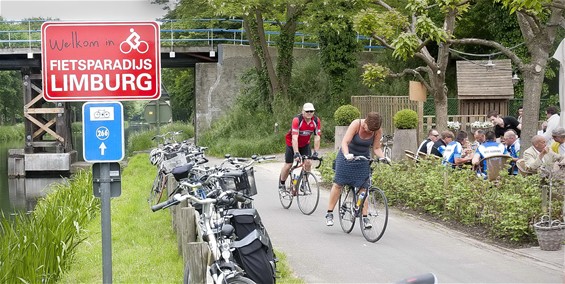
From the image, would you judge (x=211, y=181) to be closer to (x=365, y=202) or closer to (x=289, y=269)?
(x=289, y=269)

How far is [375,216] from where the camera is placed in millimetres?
11234

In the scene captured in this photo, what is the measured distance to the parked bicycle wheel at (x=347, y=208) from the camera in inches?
451

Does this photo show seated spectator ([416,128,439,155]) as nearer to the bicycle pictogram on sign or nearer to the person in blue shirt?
the person in blue shirt

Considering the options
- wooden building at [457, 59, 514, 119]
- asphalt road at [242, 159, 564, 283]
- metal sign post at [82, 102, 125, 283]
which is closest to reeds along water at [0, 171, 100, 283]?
asphalt road at [242, 159, 564, 283]

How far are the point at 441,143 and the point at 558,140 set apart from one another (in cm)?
404

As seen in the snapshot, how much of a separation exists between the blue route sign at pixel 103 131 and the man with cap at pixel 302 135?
741cm

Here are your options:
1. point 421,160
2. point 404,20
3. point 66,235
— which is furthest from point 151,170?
point 66,235

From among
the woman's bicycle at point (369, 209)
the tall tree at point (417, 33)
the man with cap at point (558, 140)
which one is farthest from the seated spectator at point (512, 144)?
the woman's bicycle at point (369, 209)

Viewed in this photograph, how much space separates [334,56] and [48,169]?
47.9 ft

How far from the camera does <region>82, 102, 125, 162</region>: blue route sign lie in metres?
6.08

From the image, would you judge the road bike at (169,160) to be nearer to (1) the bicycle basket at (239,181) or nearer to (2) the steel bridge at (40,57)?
(1) the bicycle basket at (239,181)

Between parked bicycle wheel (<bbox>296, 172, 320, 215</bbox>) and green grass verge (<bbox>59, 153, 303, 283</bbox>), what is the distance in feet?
Answer: 6.98

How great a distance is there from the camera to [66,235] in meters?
11.8

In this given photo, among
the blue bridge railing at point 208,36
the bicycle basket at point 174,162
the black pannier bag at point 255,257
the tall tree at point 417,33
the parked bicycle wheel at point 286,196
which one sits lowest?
the parked bicycle wheel at point 286,196
